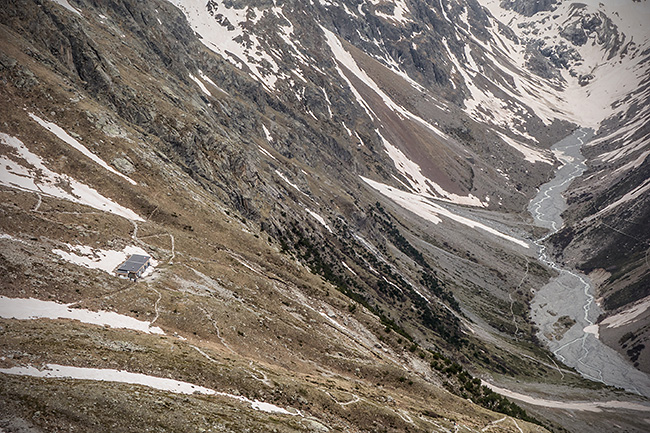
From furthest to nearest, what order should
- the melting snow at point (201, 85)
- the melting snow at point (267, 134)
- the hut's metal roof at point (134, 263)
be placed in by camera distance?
the melting snow at point (267, 134) < the melting snow at point (201, 85) < the hut's metal roof at point (134, 263)

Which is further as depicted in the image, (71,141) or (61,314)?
(71,141)

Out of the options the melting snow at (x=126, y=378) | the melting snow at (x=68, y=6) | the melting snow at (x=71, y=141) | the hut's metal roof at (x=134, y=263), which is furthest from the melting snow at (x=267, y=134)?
the melting snow at (x=126, y=378)

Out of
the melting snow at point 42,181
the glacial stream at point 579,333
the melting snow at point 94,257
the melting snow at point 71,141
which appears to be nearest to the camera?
the melting snow at point 94,257

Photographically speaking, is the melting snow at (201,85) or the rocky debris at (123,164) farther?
the melting snow at (201,85)

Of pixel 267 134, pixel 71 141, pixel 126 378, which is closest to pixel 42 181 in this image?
pixel 71 141

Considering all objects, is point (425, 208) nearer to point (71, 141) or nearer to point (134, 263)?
point (71, 141)

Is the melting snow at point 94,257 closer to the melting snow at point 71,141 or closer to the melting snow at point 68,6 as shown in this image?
the melting snow at point 71,141

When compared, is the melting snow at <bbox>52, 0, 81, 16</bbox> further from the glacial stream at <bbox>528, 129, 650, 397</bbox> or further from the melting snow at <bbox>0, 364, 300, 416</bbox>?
the glacial stream at <bbox>528, 129, 650, 397</bbox>
